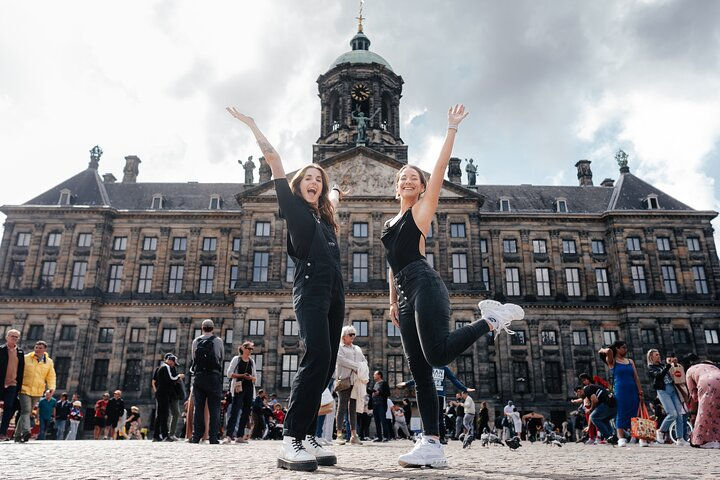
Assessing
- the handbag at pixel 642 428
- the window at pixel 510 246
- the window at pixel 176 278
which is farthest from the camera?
the window at pixel 510 246

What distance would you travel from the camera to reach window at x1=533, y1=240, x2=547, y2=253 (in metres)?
37.7

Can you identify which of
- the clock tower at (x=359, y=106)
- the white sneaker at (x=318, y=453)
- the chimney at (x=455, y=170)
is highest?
the clock tower at (x=359, y=106)

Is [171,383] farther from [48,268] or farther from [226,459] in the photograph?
[48,268]

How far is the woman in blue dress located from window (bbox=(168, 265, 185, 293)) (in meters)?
32.4

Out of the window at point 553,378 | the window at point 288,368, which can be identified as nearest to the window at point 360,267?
the window at point 288,368

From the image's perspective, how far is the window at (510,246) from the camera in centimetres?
3766

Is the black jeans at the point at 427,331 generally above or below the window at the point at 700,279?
below

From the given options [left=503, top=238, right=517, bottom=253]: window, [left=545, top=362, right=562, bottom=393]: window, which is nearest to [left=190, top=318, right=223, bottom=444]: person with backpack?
[left=545, top=362, right=562, bottom=393]: window

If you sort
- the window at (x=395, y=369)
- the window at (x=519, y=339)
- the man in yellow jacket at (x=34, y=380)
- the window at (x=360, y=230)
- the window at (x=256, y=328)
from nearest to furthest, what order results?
the man in yellow jacket at (x=34, y=380) < the window at (x=395, y=369) < the window at (x=256, y=328) < the window at (x=360, y=230) < the window at (x=519, y=339)

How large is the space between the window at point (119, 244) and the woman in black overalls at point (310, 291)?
36.8 m

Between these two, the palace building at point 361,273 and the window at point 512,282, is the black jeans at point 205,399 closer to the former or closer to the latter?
the palace building at point 361,273

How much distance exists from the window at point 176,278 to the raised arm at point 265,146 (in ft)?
Answer: 114

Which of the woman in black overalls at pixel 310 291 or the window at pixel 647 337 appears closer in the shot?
the woman in black overalls at pixel 310 291

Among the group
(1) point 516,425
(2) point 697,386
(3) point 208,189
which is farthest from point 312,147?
(2) point 697,386
